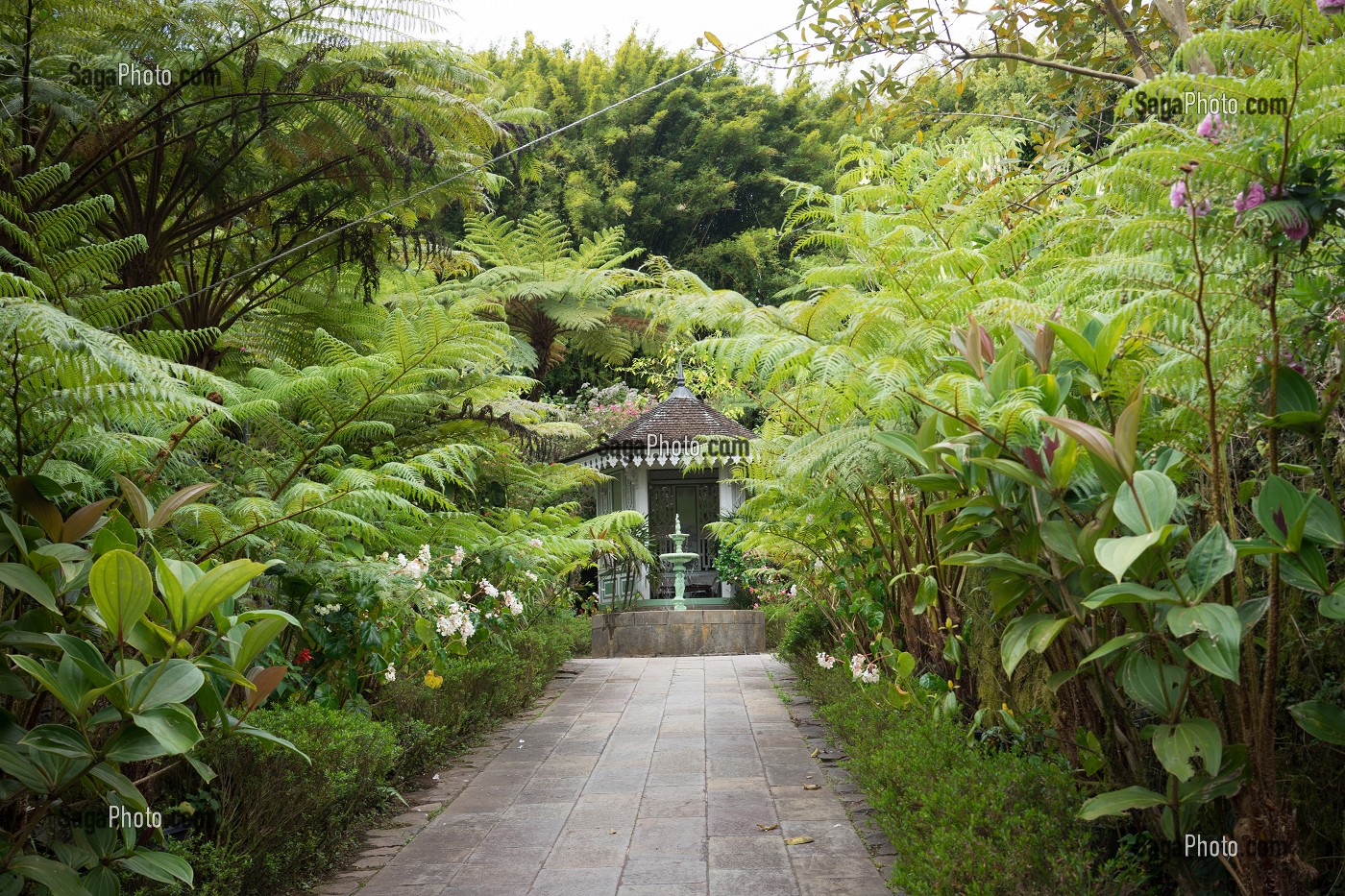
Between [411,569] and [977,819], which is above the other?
[411,569]

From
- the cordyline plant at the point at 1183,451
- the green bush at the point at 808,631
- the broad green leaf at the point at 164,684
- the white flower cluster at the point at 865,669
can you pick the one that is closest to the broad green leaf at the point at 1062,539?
the cordyline plant at the point at 1183,451

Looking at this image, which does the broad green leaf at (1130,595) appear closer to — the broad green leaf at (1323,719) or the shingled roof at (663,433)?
the broad green leaf at (1323,719)

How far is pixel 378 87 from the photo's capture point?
4.66 m

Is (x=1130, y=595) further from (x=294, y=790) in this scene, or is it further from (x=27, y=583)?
(x=294, y=790)

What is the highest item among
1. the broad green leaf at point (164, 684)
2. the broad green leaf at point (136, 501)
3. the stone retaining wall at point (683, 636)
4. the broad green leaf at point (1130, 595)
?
the broad green leaf at point (136, 501)

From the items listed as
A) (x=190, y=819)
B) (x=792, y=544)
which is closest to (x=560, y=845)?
(x=190, y=819)

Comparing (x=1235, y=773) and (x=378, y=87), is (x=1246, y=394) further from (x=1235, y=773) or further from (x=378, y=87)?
(x=378, y=87)

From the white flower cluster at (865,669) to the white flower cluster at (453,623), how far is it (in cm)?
184

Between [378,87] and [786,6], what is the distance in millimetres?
2069

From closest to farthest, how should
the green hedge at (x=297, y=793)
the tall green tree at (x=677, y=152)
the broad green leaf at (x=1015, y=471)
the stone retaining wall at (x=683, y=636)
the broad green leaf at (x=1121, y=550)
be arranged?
1. the broad green leaf at (x=1121, y=550)
2. the broad green leaf at (x=1015, y=471)
3. the green hedge at (x=297, y=793)
4. the stone retaining wall at (x=683, y=636)
5. the tall green tree at (x=677, y=152)

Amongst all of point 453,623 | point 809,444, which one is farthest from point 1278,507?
point 453,623

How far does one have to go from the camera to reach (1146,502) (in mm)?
1818

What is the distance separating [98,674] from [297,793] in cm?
128

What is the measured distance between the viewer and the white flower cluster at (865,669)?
4.50 meters
